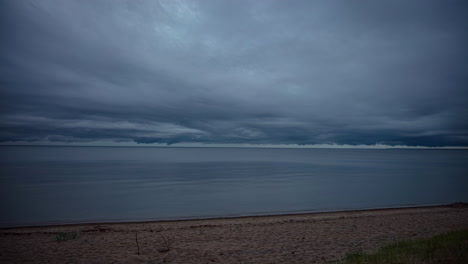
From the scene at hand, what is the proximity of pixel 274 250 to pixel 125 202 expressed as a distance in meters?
25.8

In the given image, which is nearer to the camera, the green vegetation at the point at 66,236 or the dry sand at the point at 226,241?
the dry sand at the point at 226,241

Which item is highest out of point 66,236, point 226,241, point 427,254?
point 427,254

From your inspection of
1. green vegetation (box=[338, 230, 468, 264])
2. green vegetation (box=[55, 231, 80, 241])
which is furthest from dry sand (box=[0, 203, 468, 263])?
green vegetation (box=[338, 230, 468, 264])

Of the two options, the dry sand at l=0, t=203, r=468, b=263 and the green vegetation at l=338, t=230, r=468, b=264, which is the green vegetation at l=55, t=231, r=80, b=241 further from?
the green vegetation at l=338, t=230, r=468, b=264

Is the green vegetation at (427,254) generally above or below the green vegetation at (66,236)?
above

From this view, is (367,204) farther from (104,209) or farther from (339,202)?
(104,209)

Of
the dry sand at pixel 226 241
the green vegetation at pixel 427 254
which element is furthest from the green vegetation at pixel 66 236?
the green vegetation at pixel 427 254

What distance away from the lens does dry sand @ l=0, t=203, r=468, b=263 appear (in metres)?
12.3

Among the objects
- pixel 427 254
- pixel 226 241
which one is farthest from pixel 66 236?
pixel 427 254

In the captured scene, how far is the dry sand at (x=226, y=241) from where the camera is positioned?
1228cm

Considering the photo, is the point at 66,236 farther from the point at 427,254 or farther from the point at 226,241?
the point at 427,254

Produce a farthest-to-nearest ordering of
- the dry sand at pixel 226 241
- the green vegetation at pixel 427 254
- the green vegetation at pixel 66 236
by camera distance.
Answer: the green vegetation at pixel 66 236
the dry sand at pixel 226 241
the green vegetation at pixel 427 254

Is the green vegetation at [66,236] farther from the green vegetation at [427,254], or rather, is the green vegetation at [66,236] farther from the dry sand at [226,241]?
the green vegetation at [427,254]

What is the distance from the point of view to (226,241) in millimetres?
15266
